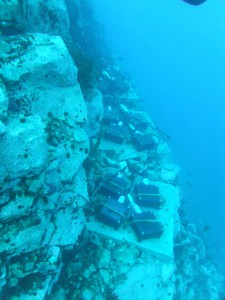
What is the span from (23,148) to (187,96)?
6455 centimetres

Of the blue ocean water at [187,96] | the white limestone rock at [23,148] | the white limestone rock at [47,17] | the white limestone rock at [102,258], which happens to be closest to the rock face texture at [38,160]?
the white limestone rock at [23,148]

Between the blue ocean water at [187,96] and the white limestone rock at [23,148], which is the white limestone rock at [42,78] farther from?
the blue ocean water at [187,96]

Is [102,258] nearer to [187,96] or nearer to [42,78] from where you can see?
[42,78]

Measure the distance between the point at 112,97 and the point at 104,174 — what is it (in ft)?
22.1

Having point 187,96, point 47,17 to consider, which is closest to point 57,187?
point 47,17

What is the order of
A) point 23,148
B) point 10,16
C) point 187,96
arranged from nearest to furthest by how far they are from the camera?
1. point 23,148
2. point 10,16
3. point 187,96

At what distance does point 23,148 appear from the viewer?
4184mm

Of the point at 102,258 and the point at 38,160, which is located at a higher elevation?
the point at 38,160

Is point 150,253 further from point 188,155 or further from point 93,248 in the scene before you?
point 188,155

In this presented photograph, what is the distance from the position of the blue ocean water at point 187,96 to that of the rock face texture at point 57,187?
7.07m

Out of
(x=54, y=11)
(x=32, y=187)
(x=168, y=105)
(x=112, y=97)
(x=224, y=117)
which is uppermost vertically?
(x=54, y=11)

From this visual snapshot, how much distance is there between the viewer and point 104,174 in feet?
29.7

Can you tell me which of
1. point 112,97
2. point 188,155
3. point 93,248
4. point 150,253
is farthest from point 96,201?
point 188,155

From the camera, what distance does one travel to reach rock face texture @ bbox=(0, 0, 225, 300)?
4.38 meters
